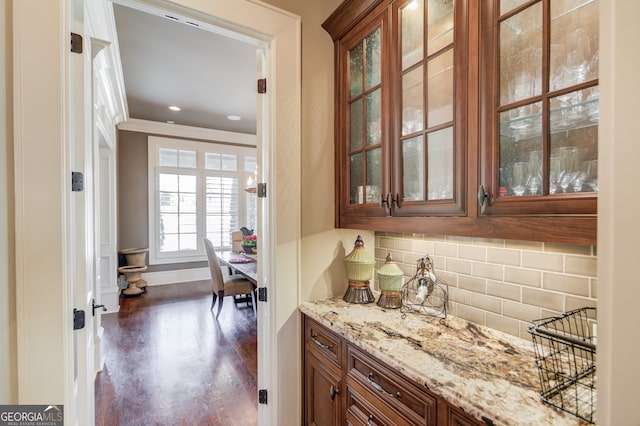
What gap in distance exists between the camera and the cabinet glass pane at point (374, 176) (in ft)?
4.84

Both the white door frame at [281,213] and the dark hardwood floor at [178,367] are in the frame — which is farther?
the dark hardwood floor at [178,367]

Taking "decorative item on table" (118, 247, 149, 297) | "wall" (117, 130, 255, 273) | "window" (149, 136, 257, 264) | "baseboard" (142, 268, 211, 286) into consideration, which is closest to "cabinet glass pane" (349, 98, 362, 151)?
"window" (149, 136, 257, 264)

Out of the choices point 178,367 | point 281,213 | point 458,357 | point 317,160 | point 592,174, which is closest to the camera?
point 592,174

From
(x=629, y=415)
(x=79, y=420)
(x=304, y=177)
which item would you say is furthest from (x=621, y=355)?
(x=79, y=420)

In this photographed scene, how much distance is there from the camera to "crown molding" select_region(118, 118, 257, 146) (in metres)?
5.21

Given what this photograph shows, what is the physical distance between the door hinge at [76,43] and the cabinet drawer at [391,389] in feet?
5.69

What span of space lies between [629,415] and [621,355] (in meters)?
0.11

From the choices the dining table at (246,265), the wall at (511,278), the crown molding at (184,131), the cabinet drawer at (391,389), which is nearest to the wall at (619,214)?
the cabinet drawer at (391,389)

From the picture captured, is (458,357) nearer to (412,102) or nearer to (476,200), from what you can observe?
(476,200)

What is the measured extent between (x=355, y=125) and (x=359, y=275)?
87 centimetres

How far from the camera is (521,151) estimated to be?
929 mm

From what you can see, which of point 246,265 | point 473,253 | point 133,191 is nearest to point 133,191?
point 133,191

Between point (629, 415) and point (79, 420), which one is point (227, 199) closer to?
point (79, 420)

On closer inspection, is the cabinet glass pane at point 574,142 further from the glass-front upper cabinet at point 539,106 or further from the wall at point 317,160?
the wall at point 317,160
